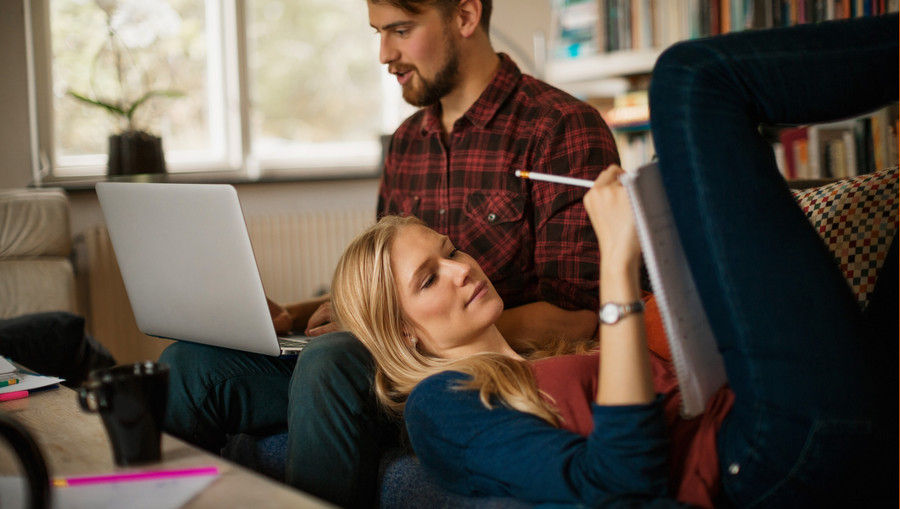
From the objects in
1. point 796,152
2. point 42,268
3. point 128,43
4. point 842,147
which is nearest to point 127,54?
point 128,43

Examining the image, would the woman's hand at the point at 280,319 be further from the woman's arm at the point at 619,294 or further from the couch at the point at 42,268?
the woman's arm at the point at 619,294

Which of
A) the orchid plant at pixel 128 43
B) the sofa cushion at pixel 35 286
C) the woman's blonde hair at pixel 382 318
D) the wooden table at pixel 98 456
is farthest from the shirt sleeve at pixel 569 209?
the orchid plant at pixel 128 43

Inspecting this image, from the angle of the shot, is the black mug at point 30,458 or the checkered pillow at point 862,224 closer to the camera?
the black mug at point 30,458

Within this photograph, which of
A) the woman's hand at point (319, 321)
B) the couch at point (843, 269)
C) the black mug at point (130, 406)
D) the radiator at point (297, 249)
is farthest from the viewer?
the radiator at point (297, 249)

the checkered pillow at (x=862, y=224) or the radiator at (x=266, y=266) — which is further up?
the checkered pillow at (x=862, y=224)

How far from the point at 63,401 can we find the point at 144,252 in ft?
1.08

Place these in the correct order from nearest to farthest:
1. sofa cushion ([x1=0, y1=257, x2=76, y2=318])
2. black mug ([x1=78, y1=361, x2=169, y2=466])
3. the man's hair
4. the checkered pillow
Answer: black mug ([x1=78, y1=361, x2=169, y2=466]), the checkered pillow, the man's hair, sofa cushion ([x1=0, y1=257, x2=76, y2=318])

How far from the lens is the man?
1.26m

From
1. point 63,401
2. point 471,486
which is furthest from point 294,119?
point 471,486

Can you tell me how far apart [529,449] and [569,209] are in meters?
0.78

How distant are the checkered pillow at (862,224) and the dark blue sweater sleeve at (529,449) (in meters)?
0.66

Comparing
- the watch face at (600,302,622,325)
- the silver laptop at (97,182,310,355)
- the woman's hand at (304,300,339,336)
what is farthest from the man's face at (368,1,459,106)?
the watch face at (600,302,622,325)

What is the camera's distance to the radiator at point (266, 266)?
3016mm

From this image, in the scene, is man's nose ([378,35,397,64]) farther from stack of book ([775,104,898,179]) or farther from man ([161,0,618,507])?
stack of book ([775,104,898,179])
